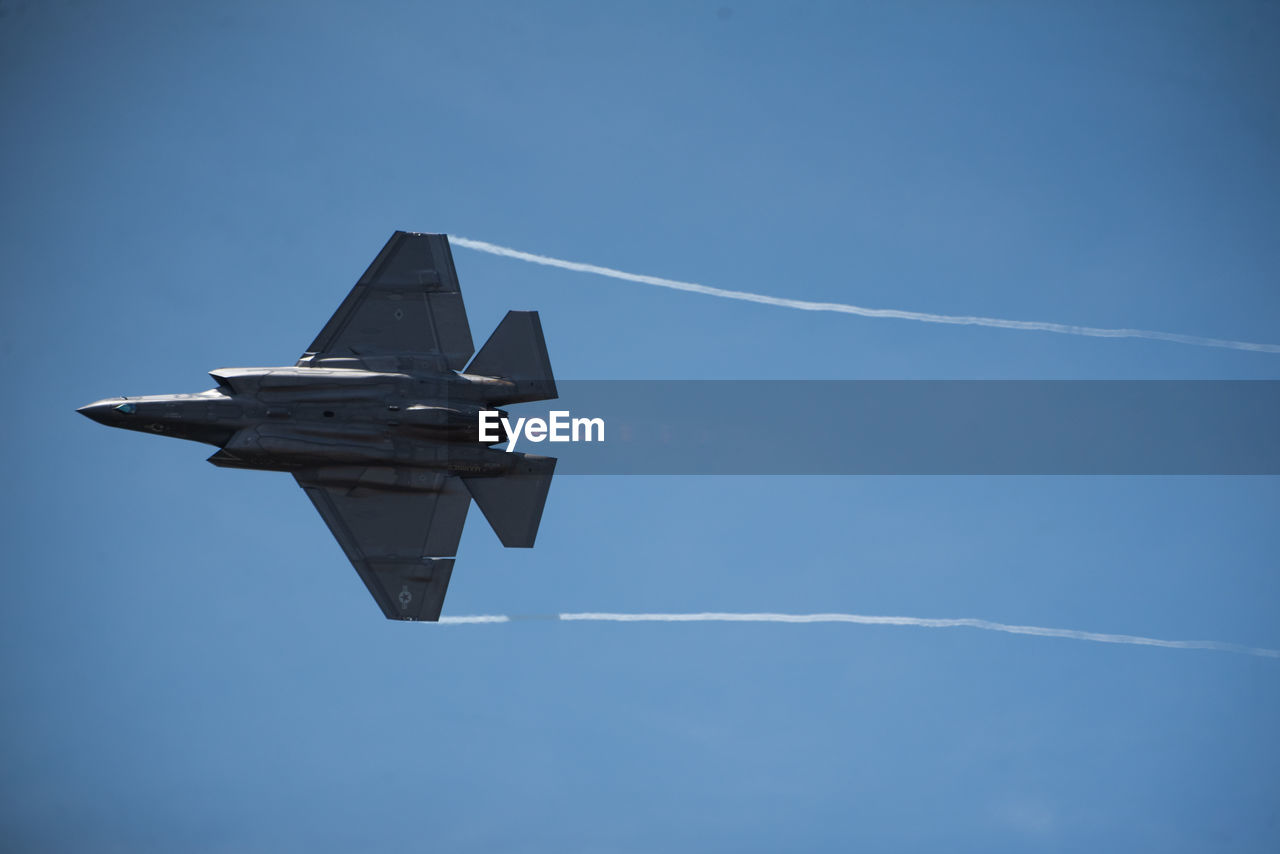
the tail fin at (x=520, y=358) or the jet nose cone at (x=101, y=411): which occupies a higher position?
the tail fin at (x=520, y=358)

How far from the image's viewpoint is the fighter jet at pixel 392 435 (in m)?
40.0

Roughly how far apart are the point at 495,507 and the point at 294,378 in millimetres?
6692

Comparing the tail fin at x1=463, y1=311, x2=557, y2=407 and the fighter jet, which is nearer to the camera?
the fighter jet

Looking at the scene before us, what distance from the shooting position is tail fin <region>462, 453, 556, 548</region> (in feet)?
134

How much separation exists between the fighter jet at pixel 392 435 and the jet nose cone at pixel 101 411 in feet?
0.14

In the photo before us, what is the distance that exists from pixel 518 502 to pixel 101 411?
12094mm

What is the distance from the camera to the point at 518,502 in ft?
134

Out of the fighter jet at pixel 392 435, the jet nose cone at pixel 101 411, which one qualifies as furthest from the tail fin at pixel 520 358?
the jet nose cone at pixel 101 411

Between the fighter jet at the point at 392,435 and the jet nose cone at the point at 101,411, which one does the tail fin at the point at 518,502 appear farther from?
the jet nose cone at the point at 101,411

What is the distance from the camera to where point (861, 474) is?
45.1 metres

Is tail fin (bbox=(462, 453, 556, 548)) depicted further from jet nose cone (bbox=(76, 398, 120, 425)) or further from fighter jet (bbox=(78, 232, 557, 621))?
jet nose cone (bbox=(76, 398, 120, 425))

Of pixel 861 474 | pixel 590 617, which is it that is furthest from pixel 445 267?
pixel 861 474

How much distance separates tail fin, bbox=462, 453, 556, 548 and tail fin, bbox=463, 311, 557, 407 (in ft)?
6.65

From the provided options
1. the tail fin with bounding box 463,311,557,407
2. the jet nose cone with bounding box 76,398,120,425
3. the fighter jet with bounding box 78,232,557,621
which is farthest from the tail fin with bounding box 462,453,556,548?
the jet nose cone with bounding box 76,398,120,425
